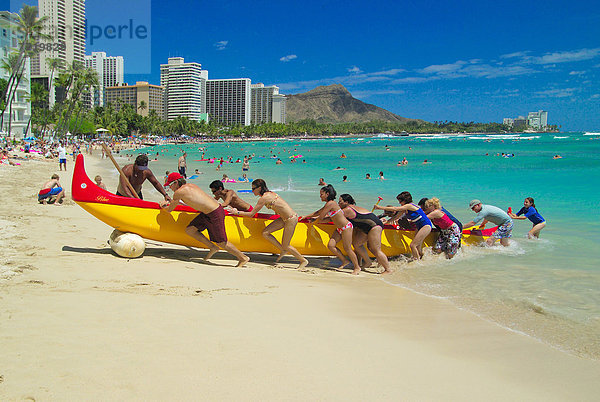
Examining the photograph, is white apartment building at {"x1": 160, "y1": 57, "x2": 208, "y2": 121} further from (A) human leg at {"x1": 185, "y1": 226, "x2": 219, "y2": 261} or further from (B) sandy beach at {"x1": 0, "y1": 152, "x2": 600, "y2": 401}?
(B) sandy beach at {"x1": 0, "y1": 152, "x2": 600, "y2": 401}

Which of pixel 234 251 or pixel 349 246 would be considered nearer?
pixel 234 251

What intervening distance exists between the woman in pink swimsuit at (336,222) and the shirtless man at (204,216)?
4.40 ft

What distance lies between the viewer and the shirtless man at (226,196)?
261 inches

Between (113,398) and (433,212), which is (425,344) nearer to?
(113,398)

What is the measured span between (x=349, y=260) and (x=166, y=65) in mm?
201288

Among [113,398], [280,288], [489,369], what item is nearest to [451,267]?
[280,288]

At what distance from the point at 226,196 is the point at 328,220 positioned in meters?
1.67

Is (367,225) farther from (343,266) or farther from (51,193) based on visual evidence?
(51,193)

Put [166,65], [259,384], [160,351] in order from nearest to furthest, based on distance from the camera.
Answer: [259,384], [160,351], [166,65]

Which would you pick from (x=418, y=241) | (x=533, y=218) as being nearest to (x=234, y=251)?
(x=418, y=241)

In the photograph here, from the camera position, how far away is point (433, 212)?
7332 millimetres

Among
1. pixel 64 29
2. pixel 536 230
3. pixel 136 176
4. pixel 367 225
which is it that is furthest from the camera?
pixel 64 29

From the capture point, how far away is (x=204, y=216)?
6434 millimetres

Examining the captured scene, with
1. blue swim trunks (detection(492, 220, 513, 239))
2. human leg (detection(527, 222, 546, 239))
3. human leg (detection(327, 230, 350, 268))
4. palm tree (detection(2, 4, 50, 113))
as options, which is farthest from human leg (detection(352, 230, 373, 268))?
palm tree (detection(2, 4, 50, 113))
